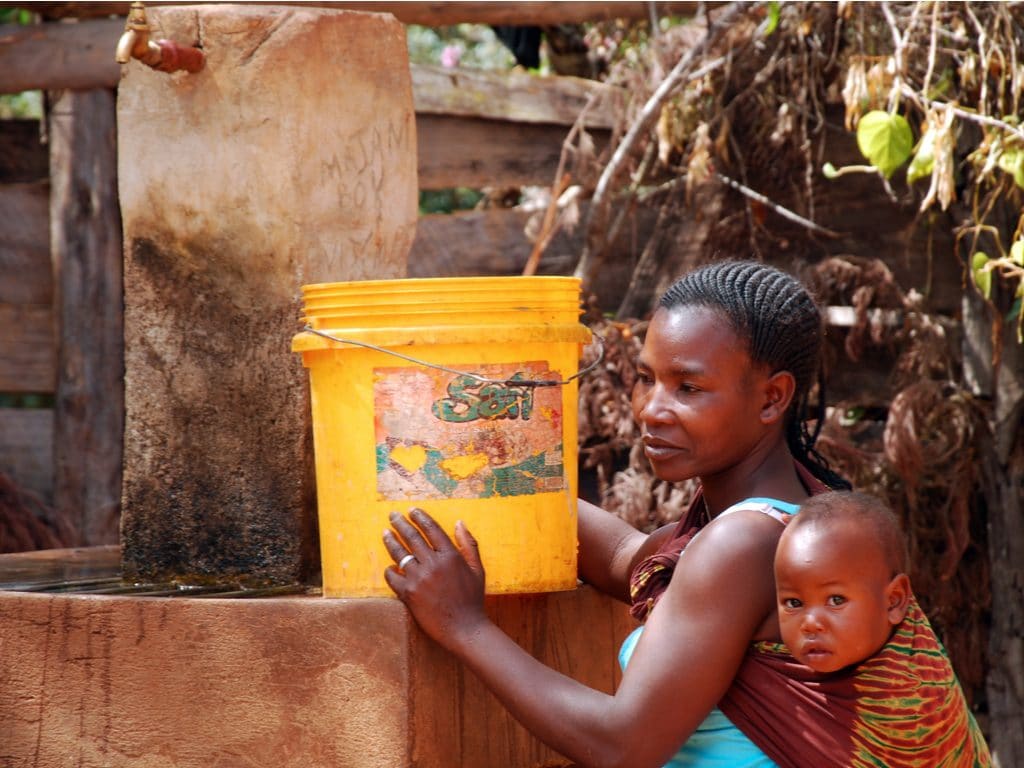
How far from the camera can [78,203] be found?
183 inches

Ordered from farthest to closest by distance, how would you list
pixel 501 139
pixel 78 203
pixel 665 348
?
pixel 501 139 → pixel 78 203 → pixel 665 348

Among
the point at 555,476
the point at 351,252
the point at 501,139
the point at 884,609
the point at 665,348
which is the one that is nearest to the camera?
the point at 884,609

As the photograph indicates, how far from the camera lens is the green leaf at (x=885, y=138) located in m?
3.93

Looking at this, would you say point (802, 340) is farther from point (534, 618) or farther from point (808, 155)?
point (808, 155)

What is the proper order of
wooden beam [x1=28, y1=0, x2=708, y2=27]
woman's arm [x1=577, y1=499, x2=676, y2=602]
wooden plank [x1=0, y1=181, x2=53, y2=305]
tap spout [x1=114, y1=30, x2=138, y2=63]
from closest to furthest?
tap spout [x1=114, y1=30, x2=138, y2=63], woman's arm [x1=577, y1=499, x2=676, y2=602], wooden beam [x1=28, y1=0, x2=708, y2=27], wooden plank [x1=0, y1=181, x2=53, y2=305]

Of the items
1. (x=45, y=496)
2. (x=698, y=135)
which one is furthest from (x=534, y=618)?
(x=45, y=496)

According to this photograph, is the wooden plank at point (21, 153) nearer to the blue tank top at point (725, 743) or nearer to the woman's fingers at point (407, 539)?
the woman's fingers at point (407, 539)

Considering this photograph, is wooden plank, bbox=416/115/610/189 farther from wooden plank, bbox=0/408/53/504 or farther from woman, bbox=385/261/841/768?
woman, bbox=385/261/841/768

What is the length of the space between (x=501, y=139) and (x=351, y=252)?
84.7 inches

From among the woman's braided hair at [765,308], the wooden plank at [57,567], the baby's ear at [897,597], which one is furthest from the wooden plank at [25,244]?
the baby's ear at [897,597]

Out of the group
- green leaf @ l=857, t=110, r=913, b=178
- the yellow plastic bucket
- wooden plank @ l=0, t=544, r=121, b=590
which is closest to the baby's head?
the yellow plastic bucket

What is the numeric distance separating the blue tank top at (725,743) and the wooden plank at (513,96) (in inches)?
111

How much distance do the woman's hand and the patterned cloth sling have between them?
45 centimetres

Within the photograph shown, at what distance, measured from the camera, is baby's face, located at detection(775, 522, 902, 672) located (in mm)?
2051
